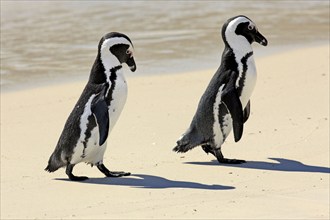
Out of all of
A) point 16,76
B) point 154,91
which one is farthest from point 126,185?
point 16,76

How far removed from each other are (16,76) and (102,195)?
19.2 feet

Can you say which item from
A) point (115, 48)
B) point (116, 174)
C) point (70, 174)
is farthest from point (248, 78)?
point (70, 174)

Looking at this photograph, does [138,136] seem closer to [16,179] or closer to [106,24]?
[16,179]

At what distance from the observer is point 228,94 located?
771cm

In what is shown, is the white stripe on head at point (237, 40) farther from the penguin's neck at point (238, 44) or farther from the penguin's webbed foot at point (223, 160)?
the penguin's webbed foot at point (223, 160)

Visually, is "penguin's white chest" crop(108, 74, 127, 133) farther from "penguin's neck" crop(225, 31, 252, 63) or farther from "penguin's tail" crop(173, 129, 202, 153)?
"penguin's neck" crop(225, 31, 252, 63)

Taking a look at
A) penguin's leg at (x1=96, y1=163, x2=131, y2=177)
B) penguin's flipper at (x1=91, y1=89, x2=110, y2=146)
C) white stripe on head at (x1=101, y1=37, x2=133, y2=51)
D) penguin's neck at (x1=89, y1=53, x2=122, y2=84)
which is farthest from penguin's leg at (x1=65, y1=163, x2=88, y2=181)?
white stripe on head at (x1=101, y1=37, x2=133, y2=51)

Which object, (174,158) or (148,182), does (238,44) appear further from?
(148,182)

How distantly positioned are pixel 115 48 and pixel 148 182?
1.06m

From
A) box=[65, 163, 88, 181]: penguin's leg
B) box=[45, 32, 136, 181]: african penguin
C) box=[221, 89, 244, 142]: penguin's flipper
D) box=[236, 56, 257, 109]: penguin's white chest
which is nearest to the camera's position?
box=[45, 32, 136, 181]: african penguin

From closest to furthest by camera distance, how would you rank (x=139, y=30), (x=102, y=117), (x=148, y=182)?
(x=102, y=117), (x=148, y=182), (x=139, y=30)

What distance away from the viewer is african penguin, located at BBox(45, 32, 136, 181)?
23.7ft

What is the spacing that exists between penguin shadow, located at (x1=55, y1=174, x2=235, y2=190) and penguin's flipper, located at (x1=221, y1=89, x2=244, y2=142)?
2.44 ft

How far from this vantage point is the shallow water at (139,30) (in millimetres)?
12953
